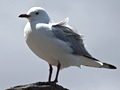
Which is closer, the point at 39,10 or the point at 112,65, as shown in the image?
the point at 39,10

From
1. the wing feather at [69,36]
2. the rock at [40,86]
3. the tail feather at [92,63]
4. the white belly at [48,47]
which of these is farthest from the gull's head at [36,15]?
the rock at [40,86]

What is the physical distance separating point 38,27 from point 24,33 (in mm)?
617

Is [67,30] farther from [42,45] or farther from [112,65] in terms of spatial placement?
[112,65]

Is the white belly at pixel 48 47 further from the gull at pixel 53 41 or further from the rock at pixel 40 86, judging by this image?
the rock at pixel 40 86

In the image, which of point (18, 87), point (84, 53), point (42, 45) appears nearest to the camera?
point (18, 87)

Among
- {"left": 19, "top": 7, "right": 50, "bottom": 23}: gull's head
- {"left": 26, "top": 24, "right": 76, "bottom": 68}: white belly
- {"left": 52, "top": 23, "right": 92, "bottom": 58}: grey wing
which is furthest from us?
{"left": 19, "top": 7, "right": 50, "bottom": 23}: gull's head

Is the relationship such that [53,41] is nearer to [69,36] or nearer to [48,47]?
[48,47]

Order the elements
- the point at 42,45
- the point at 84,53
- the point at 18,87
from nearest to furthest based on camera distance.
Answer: the point at 18,87 → the point at 42,45 → the point at 84,53

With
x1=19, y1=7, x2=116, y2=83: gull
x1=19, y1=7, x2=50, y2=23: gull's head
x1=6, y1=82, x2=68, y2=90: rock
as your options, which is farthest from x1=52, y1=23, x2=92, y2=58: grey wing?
x1=6, y1=82, x2=68, y2=90: rock

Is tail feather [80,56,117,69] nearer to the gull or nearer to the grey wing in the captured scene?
the gull

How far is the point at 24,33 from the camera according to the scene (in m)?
14.6

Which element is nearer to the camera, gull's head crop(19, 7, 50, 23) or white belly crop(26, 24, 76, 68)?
white belly crop(26, 24, 76, 68)

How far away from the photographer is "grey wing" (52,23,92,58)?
14451 mm

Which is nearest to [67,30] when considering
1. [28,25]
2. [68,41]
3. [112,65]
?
[68,41]
